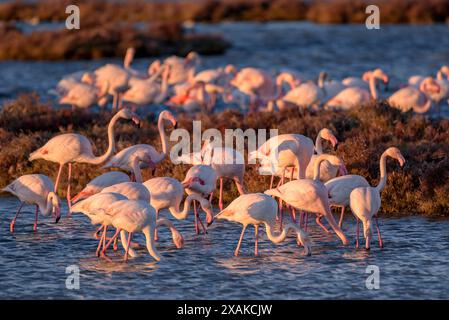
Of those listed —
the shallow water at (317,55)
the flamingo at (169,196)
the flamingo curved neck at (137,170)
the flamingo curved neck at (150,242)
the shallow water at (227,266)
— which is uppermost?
the shallow water at (317,55)

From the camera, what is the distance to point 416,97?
18266 millimetres

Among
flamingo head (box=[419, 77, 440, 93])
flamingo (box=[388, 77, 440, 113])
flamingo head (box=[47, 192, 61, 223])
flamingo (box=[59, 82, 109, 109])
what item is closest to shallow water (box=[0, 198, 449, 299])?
flamingo head (box=[47, 192, 61, 223])

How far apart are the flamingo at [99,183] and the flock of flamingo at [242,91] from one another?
6731 millimetres

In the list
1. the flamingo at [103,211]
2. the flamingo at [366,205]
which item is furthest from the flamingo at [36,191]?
the flamingo at [366,205]

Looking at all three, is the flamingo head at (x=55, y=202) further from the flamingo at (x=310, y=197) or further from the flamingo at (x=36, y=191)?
the flamingo at (x=310, y=197)

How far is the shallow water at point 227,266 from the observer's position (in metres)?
9.13

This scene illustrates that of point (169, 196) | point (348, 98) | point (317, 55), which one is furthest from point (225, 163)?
point (317, 55)

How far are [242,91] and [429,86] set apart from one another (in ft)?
12.8

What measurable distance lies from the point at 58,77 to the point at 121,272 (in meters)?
17.8

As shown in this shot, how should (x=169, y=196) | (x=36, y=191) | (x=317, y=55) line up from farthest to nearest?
(x=317, y=55) → (x=36, y=191) → (x=169, y=196)

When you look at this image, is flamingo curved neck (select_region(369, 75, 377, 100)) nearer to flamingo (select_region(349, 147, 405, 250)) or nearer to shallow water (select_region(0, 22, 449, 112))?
shallow water (select_region(0, 22, 449, 112))

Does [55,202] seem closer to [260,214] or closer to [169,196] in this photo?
[169,196]
